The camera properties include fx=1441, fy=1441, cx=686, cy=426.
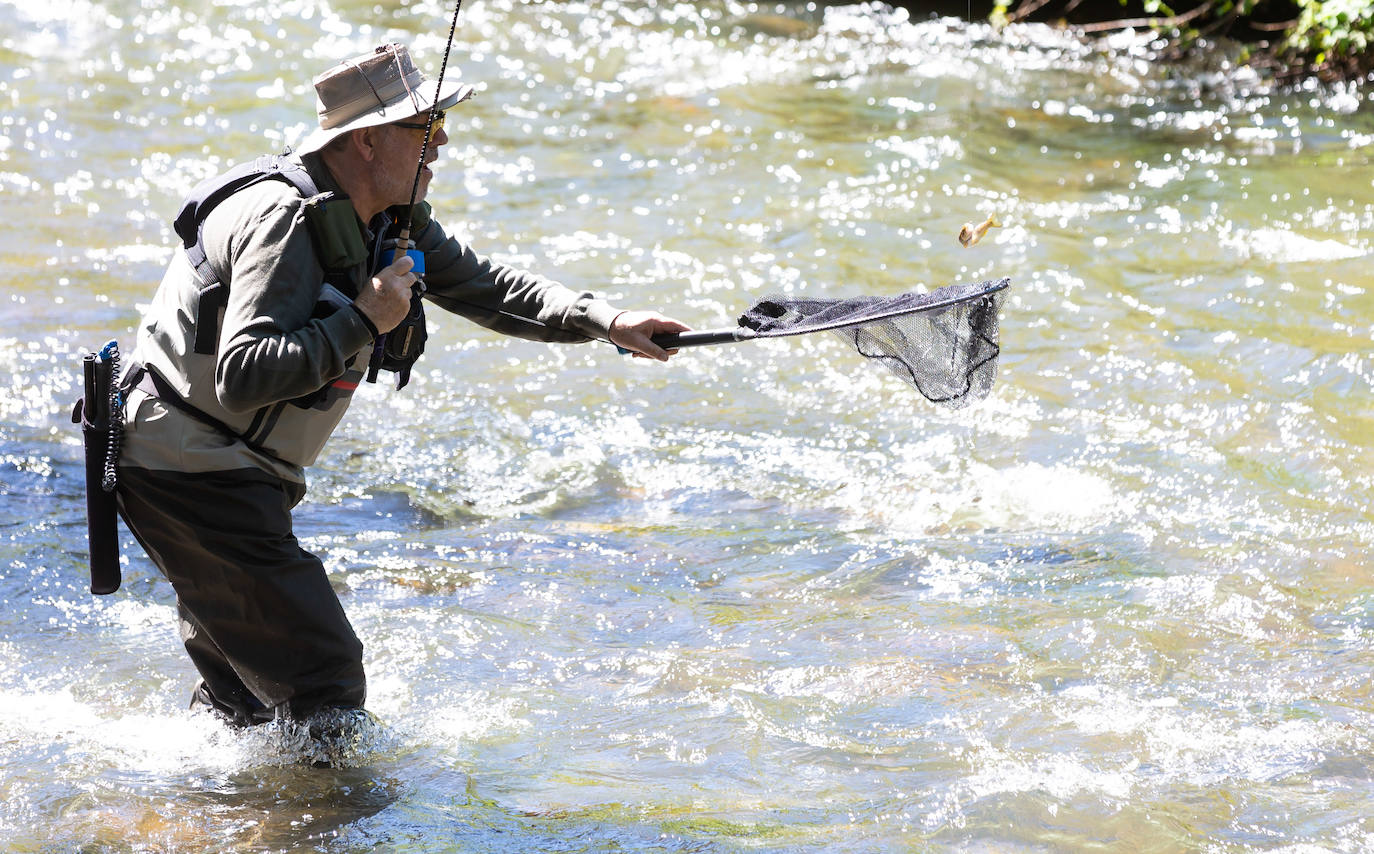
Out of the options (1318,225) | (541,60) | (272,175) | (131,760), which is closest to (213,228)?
(272,175)

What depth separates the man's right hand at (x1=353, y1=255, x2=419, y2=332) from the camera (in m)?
3.41

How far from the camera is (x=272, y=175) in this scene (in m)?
3.51

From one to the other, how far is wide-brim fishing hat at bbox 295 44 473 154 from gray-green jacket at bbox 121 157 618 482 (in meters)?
0.12

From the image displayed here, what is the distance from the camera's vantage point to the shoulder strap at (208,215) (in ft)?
11.4

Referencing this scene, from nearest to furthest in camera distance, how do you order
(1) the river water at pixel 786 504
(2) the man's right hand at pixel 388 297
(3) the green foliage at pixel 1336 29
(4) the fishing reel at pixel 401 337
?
(2) the man's right hand at pixel 388 297, (4) the fishing reel at pixel 401 337, (1) the river water at pixel 786 504, (3) the green foliage at pixel 1336 29

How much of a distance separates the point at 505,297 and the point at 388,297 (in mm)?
847

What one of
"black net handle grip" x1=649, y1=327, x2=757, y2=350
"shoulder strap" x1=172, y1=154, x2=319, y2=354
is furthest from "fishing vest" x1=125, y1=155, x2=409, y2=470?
"black net handle grip" x1=649, y1=327, x2=757, y2=350

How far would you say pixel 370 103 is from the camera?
3555 millimetres

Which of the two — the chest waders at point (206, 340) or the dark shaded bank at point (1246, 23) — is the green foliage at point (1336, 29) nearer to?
the dark shaded bank at point (1246, 23)

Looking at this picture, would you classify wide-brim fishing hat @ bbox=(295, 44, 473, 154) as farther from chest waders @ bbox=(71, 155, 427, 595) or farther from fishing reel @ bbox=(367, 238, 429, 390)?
fishing reel @ bbox=(367, 238, 429, 390)

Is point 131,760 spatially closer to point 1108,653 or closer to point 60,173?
point 1108,653

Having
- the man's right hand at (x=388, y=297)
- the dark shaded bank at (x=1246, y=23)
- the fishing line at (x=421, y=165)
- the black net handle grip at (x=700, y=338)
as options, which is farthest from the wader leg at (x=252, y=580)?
the dark shaded bank at (x=1246, y=23)

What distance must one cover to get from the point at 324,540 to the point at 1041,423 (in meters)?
3.31

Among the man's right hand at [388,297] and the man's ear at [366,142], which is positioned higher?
the man's ear at [366,142]
